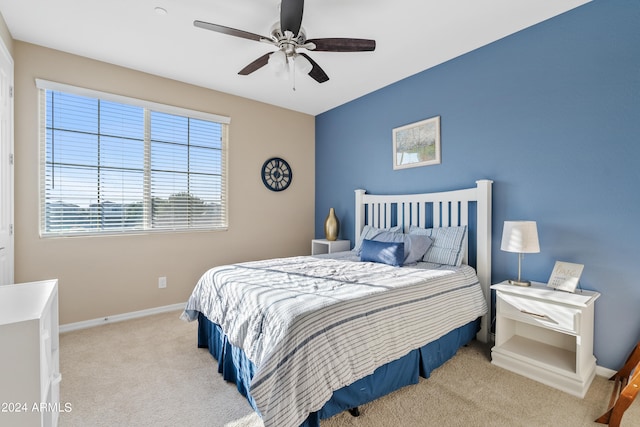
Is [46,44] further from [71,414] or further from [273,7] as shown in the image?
[71,414]

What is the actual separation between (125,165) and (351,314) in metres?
3.07

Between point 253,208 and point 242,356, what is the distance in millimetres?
2652

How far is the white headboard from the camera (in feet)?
9.01

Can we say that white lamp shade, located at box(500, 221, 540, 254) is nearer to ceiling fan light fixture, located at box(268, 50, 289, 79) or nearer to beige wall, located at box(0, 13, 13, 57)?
ceiling fan light fixture, located at box(268, 50, 289, 79)

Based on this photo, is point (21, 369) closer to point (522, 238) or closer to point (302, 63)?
point (302, 63)

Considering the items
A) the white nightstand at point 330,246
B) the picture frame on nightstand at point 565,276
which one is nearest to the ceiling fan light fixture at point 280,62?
the white nightstand at point 330,246

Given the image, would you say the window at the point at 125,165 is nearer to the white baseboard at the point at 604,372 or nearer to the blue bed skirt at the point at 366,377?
the blue bed skirt at the point at 366,377

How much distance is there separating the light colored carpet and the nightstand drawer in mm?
424

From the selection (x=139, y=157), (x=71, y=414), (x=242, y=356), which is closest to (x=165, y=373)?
(x=71, y=414)

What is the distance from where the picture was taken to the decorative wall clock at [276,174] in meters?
4.36

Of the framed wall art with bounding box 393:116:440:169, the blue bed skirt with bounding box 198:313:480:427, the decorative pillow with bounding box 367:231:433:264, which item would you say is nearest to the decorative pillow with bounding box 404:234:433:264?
the decorative pillow with bounding box 367:231:433:264

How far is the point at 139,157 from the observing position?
3.41m

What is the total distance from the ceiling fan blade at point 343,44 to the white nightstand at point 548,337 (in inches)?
83.4

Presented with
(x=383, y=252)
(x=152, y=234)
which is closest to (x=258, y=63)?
(x=383, y=252)
